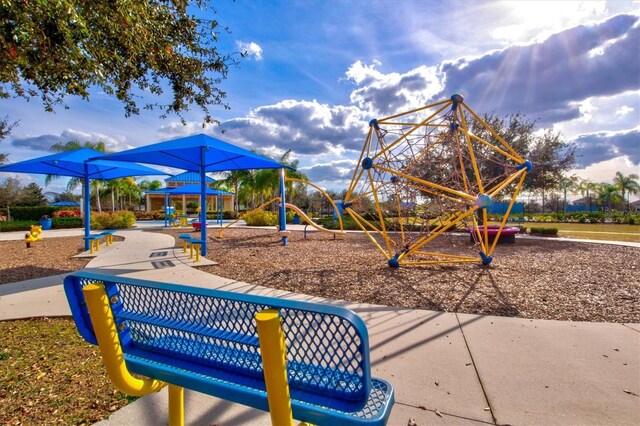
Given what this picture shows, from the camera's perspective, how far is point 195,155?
9.61 m

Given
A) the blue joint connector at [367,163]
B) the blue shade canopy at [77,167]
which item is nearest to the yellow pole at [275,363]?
the blue joint connector at [367,163]

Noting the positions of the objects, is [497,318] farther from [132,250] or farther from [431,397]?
[132,250]

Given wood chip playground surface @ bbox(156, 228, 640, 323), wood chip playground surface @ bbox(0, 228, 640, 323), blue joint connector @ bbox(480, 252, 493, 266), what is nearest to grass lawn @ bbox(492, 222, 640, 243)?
wood chip playground surface @ bbox(0, 228, 640, 323)

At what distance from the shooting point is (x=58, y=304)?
4.95m

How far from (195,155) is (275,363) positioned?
922 centimetres

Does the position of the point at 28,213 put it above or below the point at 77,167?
below

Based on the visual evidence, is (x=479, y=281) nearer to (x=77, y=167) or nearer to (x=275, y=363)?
(x=275, y=363)

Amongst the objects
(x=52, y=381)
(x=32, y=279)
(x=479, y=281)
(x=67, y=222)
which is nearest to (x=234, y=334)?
(x=52, y=381)

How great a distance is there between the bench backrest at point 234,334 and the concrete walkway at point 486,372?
28.5 inches

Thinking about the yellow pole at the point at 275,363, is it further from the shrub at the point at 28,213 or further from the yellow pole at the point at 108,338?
the shrub at the point at 28,213

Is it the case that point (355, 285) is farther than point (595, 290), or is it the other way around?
point (355, 285)

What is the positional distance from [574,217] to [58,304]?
40.1 m

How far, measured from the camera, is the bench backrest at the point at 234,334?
1.41 metres

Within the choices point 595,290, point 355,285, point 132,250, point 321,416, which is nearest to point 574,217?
point 595,290
